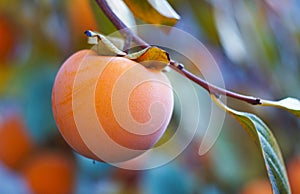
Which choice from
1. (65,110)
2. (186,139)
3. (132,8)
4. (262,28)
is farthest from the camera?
(262,28)

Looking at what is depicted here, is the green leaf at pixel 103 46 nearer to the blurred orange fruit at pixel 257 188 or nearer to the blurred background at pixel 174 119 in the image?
the blurred background at pixel 174 119

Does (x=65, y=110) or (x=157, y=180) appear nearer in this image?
(x=65, y=110)

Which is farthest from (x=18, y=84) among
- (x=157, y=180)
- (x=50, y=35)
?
(x=157, y=180)

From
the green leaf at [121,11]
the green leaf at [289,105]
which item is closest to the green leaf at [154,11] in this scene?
the green leaf at [121,11]

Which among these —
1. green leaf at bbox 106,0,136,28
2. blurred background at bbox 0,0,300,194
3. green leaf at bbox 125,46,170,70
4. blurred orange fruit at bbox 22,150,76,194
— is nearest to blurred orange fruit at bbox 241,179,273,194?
blurred background at bbox 0,0,300,194

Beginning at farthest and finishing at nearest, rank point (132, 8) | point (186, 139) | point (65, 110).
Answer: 1. point (186, 139)
2. point (132, 8)
3. point (65, 110)

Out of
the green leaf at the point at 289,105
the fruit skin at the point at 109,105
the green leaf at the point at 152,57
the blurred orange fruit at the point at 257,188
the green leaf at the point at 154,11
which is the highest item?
the green leaf at the point at 154,11

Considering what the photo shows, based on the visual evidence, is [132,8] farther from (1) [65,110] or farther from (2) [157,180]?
(2) [157,180]
